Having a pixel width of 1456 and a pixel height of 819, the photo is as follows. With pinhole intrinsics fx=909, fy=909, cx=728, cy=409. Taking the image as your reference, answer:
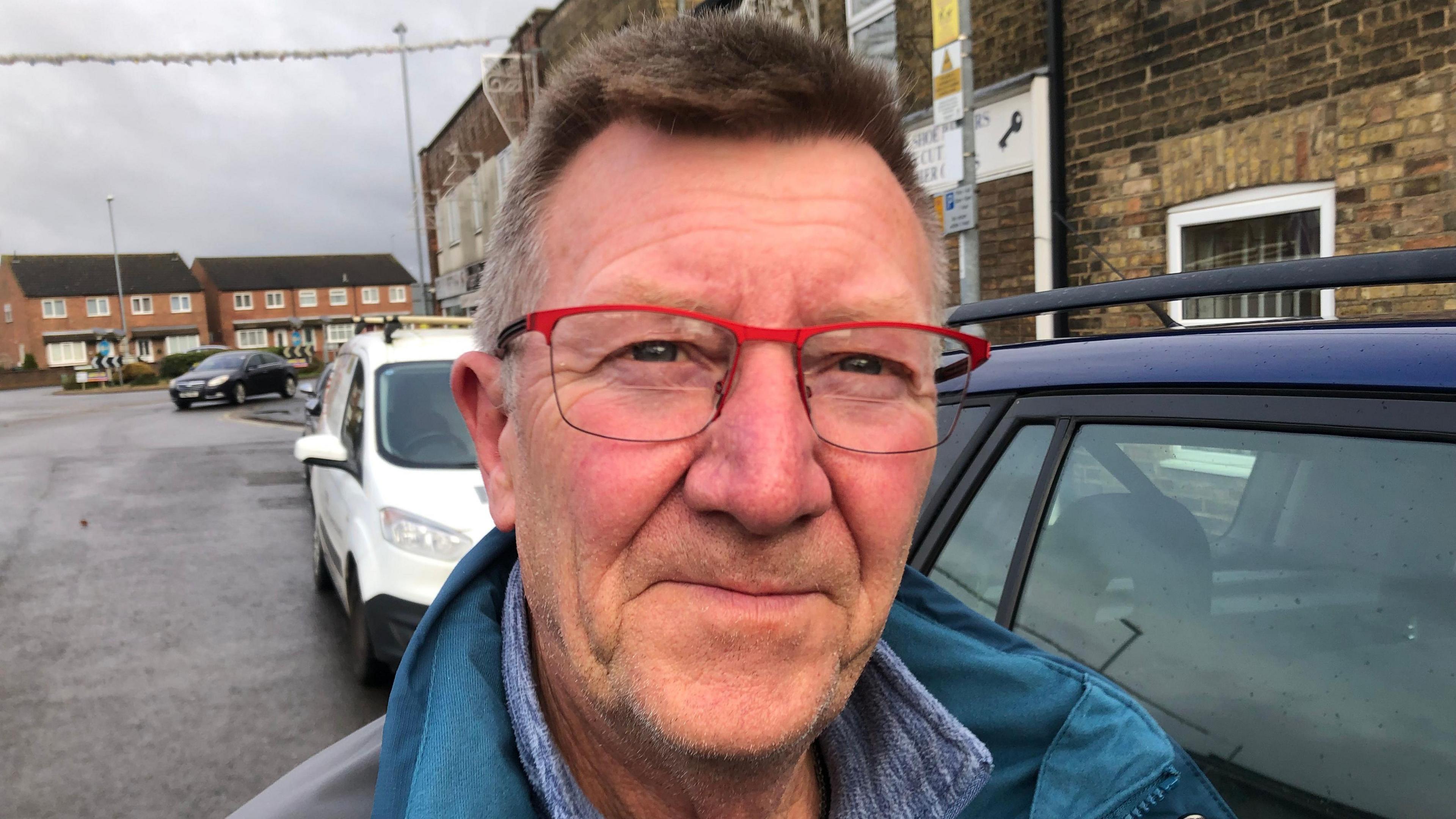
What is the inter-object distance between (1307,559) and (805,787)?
899mm

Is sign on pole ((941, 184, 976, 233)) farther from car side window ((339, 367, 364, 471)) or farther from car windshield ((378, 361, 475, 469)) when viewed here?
car side window ((339, 367, 364, 471))

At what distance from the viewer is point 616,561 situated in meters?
1.18

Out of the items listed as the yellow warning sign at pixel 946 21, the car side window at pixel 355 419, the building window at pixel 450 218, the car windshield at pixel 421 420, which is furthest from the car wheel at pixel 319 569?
the building window at pixel 450 218

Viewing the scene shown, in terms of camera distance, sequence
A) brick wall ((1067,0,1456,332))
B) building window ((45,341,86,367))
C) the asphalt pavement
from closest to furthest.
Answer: the asphalt pavement, brick wall ((1067,0,1456,332)), building window ((45,341,86,367))

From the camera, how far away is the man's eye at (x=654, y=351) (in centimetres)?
123

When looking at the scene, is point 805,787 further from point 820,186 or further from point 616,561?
point 820,186

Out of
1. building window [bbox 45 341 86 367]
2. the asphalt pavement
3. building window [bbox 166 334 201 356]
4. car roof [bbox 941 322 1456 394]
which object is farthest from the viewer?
building window [bbox 166 334 201 356]

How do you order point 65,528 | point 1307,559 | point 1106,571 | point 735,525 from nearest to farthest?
1. point 735,525
2. point 1307,559
3. point 1106,571
4. point 65,528

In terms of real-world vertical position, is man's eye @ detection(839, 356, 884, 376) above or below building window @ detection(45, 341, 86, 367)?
below

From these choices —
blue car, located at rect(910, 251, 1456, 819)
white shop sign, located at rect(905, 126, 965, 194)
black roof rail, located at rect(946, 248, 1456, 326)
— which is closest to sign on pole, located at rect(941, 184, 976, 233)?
white shop sign, located at rect(905, 126, 965, 194)

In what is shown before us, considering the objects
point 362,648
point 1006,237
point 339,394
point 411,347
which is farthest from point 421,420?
point 1006,237

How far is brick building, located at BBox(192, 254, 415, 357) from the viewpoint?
73562 mm

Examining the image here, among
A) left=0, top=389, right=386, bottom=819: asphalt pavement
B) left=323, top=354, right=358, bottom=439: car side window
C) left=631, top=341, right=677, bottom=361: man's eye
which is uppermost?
left=631, top=341, right=677, bottom=361: man's eye

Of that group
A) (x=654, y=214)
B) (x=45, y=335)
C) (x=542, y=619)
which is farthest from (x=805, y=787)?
(x=45, y=335)
